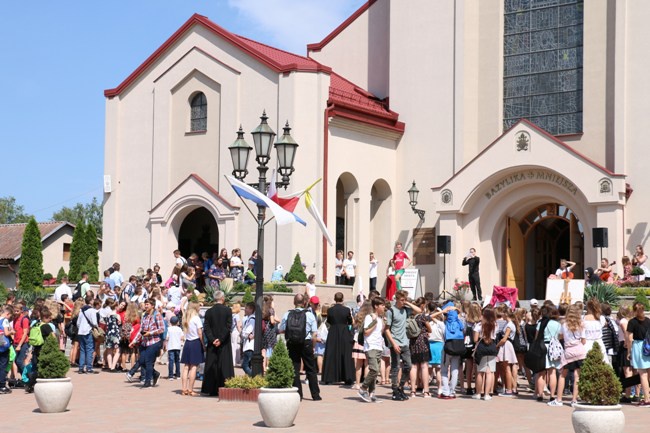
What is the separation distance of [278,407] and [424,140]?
19.8 metres

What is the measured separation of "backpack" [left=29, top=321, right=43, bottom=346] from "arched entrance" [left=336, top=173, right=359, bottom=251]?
13.7 metres

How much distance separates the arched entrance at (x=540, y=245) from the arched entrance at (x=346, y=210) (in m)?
4.68

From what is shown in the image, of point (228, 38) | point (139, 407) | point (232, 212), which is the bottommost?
point (139, 407)

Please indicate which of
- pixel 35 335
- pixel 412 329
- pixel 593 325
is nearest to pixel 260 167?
pixel 412 329

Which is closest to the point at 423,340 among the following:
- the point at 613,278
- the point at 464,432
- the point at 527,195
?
the point at 464,432

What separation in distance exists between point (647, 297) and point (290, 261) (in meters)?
10.1

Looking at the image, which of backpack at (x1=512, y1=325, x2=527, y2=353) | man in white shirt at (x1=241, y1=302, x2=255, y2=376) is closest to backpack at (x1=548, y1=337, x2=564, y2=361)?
backpack at (x1=512, y1=325, x2=527, y2=353)

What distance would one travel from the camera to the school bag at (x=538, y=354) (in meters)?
17.3

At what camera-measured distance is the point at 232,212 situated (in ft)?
101

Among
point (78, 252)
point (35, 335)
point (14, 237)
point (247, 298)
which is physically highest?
point (14, 237)

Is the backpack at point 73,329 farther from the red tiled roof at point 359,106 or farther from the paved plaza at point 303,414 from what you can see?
the red tiled roof at point 359,106

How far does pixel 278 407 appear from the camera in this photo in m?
13.8

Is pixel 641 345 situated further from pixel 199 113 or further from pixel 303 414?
pixel 199 113

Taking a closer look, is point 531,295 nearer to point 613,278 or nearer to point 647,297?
point 613,278
